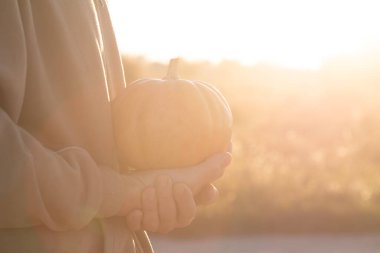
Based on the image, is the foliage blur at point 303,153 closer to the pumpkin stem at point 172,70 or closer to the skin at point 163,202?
the pumpkin stem at point 172,70

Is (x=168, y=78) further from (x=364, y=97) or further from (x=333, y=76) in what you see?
(x=333, y=76)

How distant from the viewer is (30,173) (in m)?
1.62

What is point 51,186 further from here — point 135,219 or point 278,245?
point 278,245

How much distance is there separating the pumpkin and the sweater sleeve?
8.5 inches

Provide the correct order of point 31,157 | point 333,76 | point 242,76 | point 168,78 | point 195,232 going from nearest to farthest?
1. point 31,157
2. point 168,78
3. point 195,232
4. point 333,76
5. point 242,76

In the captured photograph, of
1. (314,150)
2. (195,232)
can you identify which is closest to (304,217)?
(195,232)

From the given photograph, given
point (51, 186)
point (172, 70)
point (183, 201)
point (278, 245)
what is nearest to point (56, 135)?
point (51, 186)

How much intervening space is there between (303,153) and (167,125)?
10.3m

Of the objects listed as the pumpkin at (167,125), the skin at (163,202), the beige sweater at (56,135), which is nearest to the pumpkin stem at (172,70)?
the pumpkin at (167,125)

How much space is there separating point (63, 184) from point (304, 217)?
25.4ft

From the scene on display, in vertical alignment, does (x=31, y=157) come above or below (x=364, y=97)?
below

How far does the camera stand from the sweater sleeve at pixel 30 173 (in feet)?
5.30

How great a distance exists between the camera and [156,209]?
5.80 feet

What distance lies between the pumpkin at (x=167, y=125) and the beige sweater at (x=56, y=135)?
0.05 m
